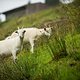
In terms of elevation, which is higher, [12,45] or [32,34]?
[32,34]

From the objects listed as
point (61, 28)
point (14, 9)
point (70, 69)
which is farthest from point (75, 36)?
point (14, 9)

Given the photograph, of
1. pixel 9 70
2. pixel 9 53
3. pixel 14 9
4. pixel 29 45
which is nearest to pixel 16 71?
pixel 9 70

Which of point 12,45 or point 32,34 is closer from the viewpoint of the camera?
point 12,45

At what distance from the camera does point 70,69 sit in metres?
12.2

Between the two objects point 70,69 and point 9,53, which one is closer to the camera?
point 70,69

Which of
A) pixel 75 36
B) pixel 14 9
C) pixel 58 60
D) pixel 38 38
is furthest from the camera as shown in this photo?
pixel 14 9

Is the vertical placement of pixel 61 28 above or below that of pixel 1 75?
above

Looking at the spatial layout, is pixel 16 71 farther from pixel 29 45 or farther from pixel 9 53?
pixel 29 45

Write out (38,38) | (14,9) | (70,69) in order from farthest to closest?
(14,9)
(38,38)
(70,69)

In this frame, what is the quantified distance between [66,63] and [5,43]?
162 inches

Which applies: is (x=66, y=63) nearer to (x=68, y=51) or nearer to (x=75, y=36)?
(x=68, y=51)

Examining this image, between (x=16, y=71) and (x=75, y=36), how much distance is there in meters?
4.28

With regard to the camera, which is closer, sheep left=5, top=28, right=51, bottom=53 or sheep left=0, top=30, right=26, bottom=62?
sheep left=0, top=30, right=26, bottom=62

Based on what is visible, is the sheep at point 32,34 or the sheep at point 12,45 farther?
the sheep at point 32,34
